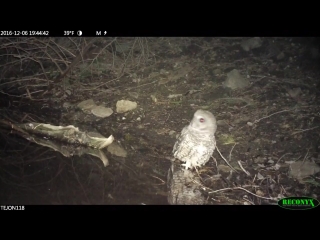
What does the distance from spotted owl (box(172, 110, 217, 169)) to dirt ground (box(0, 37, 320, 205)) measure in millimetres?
87

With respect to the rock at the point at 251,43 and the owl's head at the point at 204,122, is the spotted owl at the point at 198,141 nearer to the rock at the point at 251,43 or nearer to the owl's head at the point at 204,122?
the owl's head at the point at 204,122

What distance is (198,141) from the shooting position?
175 cm

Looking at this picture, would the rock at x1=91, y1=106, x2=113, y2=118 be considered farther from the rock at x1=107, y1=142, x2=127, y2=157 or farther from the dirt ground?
the rock at x1=107, y1=142, x2=127, y2=157

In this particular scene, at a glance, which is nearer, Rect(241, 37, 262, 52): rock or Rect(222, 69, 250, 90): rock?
Rect(222, 69, 250, 90): rock

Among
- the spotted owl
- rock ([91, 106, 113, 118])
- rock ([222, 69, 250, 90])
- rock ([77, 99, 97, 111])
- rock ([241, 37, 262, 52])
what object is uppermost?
rock ([241, 37, 262, 52])

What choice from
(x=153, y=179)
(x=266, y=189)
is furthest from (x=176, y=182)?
(x=266, y=189)

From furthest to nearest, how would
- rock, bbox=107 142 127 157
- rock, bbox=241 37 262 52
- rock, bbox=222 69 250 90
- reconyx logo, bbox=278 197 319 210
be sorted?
1. rock, bbox=241 37 262 52
2. rock, bbox=222 69 250 90
3. rock, bbox=107 142 127 157
4. reconyx logo, bbox=278 197 319 210

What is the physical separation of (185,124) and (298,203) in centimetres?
92

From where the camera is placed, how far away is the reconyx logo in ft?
4.95

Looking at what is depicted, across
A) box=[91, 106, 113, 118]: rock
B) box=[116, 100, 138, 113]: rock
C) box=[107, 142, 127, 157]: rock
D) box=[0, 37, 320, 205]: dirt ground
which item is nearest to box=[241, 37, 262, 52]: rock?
box=[0, 37, 320, 205]: dirt ground

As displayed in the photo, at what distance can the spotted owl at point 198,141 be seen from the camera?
1727 mm

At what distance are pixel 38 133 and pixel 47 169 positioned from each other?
0.36 m
